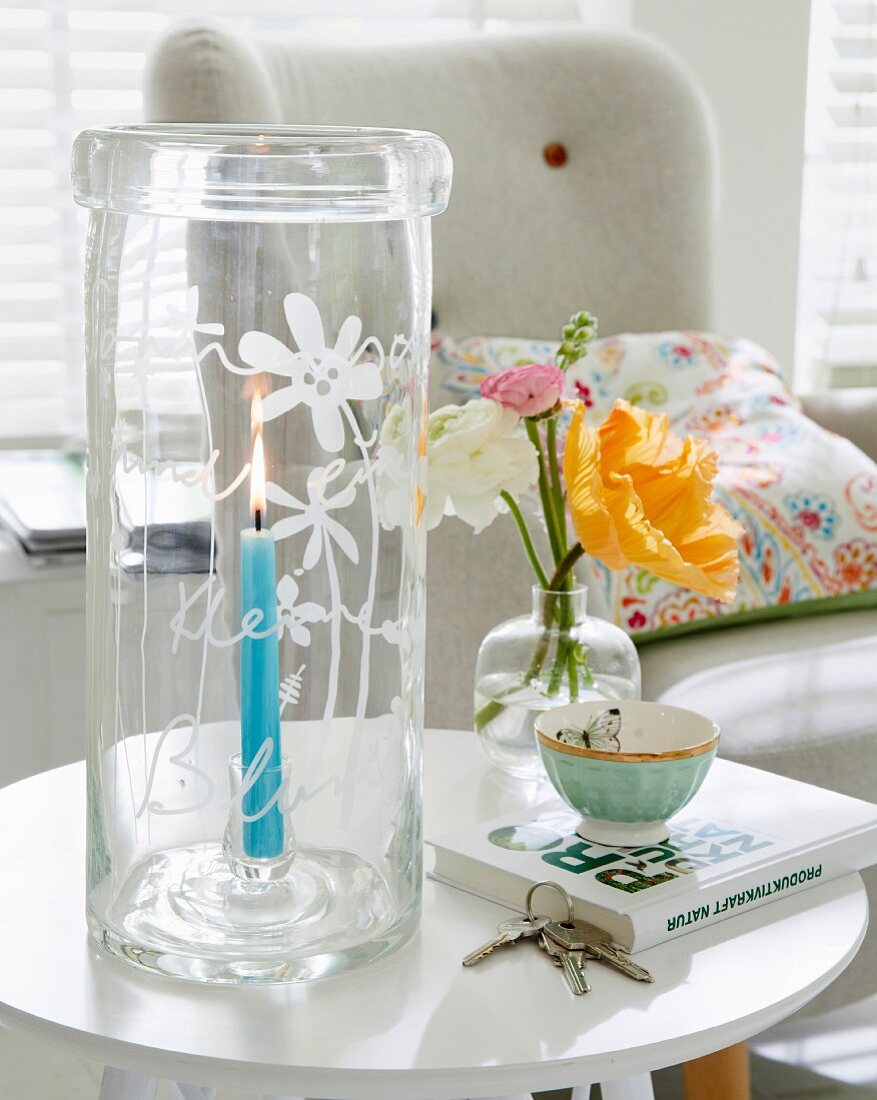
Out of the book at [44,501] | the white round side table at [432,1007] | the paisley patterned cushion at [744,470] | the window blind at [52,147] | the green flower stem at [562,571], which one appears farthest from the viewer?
the window blind at [52,147]

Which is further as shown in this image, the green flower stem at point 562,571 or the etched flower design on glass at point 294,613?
the green flower stem at point 562,571

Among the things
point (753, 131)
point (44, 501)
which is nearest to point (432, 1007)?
point (44, 501)

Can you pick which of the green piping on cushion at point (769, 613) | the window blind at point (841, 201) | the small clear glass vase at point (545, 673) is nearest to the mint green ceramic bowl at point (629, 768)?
the small clear glass vase at point (545, 673)

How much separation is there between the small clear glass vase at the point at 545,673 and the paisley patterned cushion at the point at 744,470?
1.48ft

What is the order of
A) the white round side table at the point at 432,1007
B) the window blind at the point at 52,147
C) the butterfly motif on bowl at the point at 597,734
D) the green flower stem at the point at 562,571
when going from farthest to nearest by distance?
the window blind at the point at 52,147, the green flower stem at the point at 562,571, the butterfly motif on bowl at the point at 597,734, the white round side table at the point at 432,1007

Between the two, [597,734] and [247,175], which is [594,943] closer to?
[597,734]

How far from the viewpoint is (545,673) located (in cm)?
84

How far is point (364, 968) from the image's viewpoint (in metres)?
0.57

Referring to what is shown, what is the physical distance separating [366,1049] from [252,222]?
1.01ft

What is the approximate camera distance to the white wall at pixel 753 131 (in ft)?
7.45

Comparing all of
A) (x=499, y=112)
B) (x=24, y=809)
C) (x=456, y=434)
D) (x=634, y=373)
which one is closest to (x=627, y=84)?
(x=499, y=112)

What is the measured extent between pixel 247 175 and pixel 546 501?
34 cm

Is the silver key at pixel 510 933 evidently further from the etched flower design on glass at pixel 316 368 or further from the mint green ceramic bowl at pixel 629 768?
the etched flower design on glass at pixel 316 368

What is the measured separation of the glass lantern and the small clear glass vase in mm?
226
